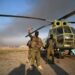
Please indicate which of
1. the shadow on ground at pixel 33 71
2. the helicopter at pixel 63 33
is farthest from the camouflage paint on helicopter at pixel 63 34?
the shadow on ground at pixel 33 71

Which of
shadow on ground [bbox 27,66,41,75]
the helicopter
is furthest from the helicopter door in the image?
shadow on ground [bbox 27,66,41,75]

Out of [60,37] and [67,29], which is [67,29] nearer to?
[67,29]

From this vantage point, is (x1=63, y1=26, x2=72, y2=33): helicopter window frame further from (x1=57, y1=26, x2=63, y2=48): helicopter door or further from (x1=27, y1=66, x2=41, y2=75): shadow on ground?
(x1=27, y1=66, x2=41, y2=75): shadow on ground

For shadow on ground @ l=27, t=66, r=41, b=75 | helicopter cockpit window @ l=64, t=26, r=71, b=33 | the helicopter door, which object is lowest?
shadow on ground @ l=27, t=66, r=41, b=75

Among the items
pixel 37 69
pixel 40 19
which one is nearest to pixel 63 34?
pixel 40 19

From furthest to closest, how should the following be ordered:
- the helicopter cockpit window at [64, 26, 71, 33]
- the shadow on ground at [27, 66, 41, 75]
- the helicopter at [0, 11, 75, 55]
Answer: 1. the helicopter cockpit window at [64, 26, 71, 33]
2. the helicopter at [0, 11, 75, 55]
3. the shadow on ground at [27, 66, 41, 75]

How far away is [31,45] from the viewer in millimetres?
13484

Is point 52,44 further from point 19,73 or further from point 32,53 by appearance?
point 19,73

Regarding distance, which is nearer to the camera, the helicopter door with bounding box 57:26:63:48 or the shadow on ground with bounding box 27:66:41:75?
the shadow on ground with bounding box 27:66:41:75

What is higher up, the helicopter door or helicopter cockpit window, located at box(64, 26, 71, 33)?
helicopter cockpit window, located at box(64, 26, 71, 33)

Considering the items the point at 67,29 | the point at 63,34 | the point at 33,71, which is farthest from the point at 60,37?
the point at 33,71

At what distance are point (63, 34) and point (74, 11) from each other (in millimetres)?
2979

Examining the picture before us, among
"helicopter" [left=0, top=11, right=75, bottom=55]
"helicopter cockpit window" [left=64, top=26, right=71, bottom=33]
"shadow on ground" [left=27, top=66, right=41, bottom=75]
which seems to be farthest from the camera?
"helicopter cockpit window" [left=64, top=26, right=71, bottom=33]

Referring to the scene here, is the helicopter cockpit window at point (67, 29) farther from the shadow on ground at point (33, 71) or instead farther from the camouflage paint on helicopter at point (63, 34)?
the shadow on ground at point (33, 71)
